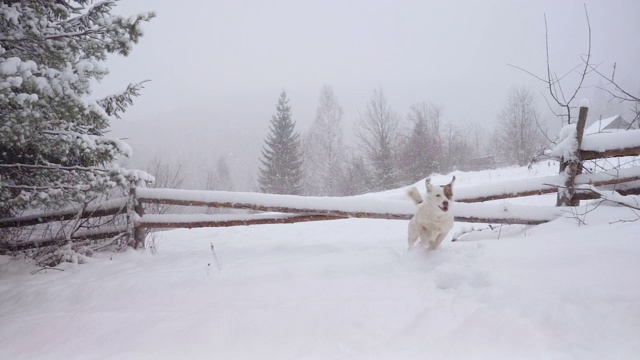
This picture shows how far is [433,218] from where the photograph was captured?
364 cm

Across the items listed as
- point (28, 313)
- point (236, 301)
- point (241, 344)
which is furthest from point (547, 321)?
point (28, 313)

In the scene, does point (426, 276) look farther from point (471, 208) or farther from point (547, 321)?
point (471, 208)

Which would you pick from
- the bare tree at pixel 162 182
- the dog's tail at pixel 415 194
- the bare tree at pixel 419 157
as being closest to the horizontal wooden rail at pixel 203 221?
the dog's tail at pixel 415 194

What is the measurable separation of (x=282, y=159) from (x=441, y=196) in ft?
98.9

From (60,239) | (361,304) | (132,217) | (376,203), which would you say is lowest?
(361,304)

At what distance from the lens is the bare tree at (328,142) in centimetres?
3650

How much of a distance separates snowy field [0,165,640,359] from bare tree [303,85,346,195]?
3214 cm

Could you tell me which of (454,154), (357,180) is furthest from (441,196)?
(454,154)

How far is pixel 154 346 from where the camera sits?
2.45 m

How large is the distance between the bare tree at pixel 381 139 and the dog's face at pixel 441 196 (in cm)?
2789

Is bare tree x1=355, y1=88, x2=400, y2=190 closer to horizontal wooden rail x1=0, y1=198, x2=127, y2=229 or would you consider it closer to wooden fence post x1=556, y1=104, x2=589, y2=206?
wooden fence post x1=556, y1=104, x2=589, y2=206

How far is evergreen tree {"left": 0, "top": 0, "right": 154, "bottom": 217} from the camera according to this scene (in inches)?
136

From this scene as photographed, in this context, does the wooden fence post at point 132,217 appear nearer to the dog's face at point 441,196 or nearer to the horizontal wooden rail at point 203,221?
the horizontal wooden rail at point 203,221

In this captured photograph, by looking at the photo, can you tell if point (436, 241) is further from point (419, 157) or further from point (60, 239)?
point (419, 157)
